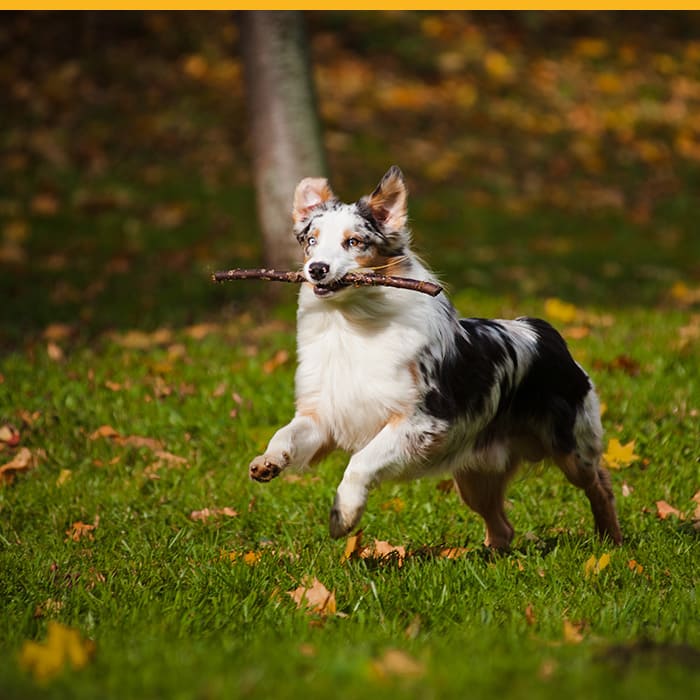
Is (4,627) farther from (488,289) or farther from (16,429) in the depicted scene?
(488,289)

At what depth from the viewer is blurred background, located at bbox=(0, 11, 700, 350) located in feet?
34.0

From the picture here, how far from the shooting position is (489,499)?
493cm

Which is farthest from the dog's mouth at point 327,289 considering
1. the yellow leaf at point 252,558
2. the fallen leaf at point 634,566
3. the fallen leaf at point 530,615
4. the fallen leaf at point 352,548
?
the fallen leaf at point 634,566

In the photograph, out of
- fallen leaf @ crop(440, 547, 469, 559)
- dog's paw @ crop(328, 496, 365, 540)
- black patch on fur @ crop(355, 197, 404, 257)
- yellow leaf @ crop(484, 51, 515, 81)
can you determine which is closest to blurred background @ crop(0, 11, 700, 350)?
yellow leaf @ crop(484, 51, 515, 81)

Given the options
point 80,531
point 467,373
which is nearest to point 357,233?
point 467,373

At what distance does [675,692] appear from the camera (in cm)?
256

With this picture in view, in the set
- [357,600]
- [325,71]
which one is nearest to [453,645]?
[357,600]

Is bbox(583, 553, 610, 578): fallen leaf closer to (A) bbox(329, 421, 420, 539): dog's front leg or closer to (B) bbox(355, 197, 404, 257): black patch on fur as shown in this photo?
(A) bbox(329, 421, 420, 539): dog's front leg

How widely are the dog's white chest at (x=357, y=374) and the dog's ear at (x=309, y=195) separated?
0.54 metres

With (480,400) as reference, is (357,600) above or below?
below

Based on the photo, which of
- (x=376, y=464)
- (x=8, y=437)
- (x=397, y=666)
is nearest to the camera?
(x=397, y=666)

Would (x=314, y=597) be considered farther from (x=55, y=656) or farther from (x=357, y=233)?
(x=357, y=233)

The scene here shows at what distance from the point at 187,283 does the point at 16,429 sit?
4.30 m

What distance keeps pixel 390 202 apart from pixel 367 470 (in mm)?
1153
